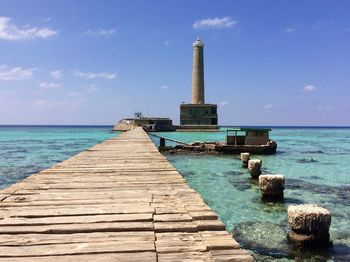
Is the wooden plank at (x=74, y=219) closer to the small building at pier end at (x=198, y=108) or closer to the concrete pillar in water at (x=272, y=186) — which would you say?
the concrete pillar in water at (x=272, y=186)

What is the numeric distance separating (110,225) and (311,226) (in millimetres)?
5020

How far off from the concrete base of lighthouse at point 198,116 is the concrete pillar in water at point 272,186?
245ft

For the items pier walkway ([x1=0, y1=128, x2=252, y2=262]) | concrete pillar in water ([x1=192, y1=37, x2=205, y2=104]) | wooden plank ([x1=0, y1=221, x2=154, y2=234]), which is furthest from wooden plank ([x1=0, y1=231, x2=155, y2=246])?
concrete pillar in water ([x1=192, y1=37, x2=205, y2=104])

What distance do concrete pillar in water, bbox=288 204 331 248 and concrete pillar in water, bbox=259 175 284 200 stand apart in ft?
15.7

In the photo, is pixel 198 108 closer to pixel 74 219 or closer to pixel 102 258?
pixel 74 219

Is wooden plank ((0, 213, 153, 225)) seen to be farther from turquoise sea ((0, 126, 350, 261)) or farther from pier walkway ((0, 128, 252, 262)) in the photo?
turquoise sea ((0, 126, 350, 261))

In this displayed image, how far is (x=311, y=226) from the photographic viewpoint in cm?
780

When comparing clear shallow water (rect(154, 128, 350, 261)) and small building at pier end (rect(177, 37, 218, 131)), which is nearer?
clear shallow water (rect(154, 128, 350, 261))

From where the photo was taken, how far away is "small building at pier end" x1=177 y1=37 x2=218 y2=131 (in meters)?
86.1

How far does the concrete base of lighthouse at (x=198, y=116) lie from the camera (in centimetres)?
8825

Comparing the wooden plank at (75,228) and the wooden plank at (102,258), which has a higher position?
the wooden plank at (75,228)

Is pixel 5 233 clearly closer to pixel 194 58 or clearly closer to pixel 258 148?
pixel 258 148

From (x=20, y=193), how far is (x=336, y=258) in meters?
5.94

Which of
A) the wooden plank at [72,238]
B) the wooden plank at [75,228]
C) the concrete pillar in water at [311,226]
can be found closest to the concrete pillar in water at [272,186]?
the concrete pillar in water at [311,226]
